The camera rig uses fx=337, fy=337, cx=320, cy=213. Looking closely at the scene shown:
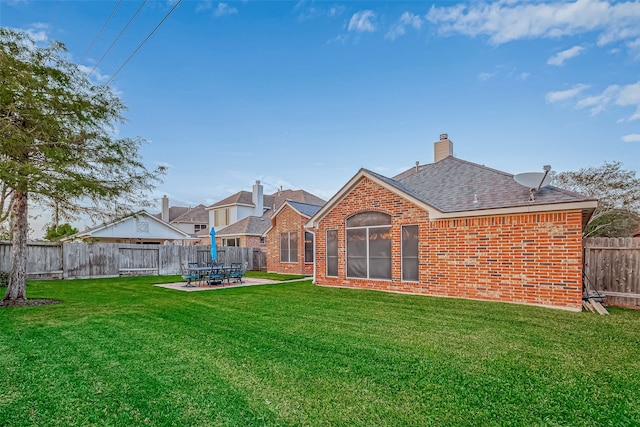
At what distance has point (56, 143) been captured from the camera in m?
8.54

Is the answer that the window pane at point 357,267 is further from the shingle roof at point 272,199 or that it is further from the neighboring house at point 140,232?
the shingle roof at point 272,199

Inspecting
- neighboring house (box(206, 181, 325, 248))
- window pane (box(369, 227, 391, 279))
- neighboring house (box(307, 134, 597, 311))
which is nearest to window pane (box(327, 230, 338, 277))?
neighboring house (box(307, 134, 597, 311))

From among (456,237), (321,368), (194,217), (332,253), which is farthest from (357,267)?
(194,217)

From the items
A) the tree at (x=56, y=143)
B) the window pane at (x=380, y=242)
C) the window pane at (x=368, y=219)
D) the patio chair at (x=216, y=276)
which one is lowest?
the patio chair at (x=216, y=276)

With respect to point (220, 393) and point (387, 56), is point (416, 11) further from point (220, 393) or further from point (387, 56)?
point (220, 393)

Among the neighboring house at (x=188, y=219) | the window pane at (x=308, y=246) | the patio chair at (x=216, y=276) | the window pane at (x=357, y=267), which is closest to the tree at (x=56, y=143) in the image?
the patio chair at (x=216, y=276)

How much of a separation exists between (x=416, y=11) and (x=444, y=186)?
6013 mm

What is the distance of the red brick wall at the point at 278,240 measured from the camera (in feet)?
62.0

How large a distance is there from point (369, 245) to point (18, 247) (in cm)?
1039

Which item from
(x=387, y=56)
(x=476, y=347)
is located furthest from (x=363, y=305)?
(x=387, y=56)

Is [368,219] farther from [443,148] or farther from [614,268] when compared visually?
[614,268]

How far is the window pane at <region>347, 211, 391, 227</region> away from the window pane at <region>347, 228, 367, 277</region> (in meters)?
0.23

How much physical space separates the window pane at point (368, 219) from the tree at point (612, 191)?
1958 centimetres

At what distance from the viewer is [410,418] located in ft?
9.88
